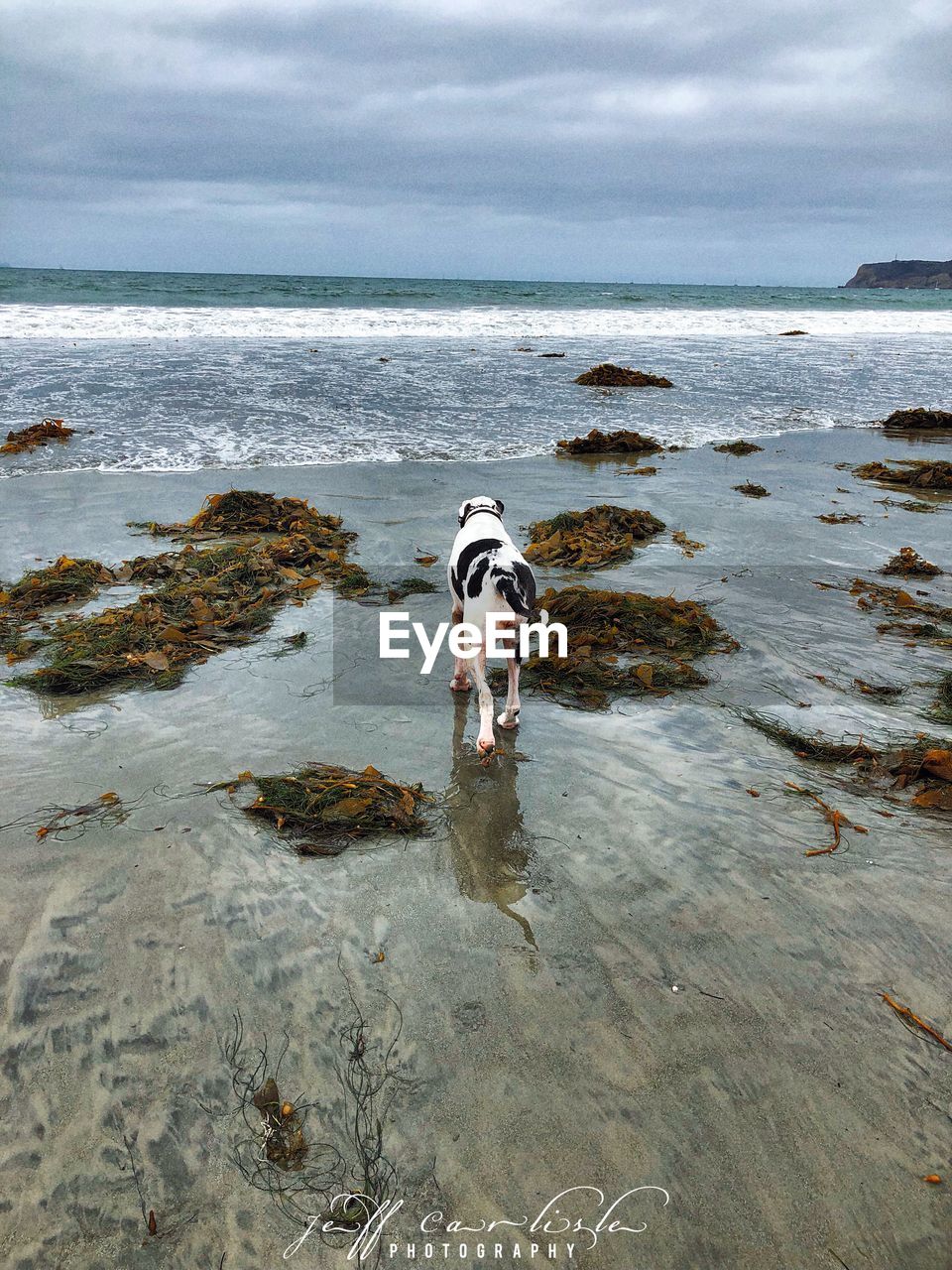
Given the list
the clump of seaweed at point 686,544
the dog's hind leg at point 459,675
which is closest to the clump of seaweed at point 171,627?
the dog's hind leg at point 459,675

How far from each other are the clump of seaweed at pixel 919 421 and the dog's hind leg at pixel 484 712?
13672 mm

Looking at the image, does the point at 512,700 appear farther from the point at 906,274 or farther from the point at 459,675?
the point at 906,274

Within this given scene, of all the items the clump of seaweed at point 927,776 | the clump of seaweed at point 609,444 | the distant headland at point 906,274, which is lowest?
the clump of seaweed at point 927,776

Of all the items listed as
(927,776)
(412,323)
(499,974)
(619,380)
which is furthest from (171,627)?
(412,323)

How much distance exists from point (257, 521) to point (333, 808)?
16.9ft

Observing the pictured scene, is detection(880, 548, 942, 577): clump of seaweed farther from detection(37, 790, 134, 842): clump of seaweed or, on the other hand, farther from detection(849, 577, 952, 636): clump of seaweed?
detection(37, 790, 134, 842): clump of seaweed

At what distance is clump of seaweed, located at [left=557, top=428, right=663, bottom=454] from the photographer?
1170 centimetres

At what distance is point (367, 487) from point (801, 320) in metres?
46.0

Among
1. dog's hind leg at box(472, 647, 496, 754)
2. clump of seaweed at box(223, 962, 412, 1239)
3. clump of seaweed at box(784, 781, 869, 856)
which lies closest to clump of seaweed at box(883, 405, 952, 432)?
clump of seaweed at box(784, 781, 869, 856)

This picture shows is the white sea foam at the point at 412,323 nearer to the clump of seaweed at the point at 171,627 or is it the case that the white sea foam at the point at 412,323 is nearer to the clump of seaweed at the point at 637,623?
the clump of seaweed at the point at 171,627

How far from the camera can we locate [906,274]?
143125 millimetres

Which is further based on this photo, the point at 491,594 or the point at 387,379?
the point at 387,379

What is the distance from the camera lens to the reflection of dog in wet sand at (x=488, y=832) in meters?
3.06

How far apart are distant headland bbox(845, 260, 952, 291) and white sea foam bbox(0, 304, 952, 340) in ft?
353
